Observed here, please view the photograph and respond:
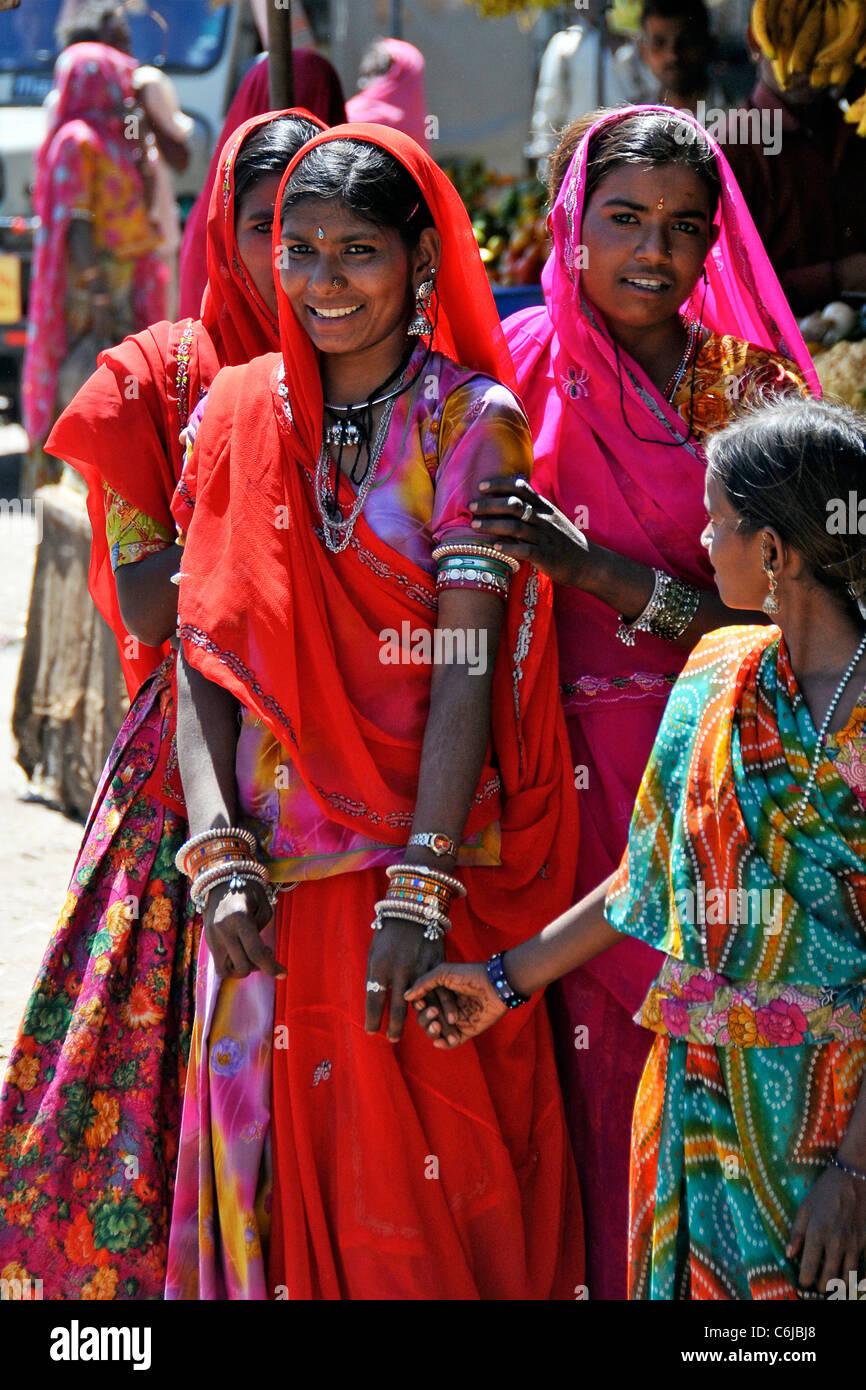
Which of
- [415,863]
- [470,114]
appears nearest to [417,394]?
[415,863]

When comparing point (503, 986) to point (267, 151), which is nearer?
point (503, 986)

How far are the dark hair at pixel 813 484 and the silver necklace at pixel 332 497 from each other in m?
0.61

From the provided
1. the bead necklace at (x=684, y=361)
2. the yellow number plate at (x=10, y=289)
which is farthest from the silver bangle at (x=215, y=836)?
the yellow number plate at (x=10, y=289)

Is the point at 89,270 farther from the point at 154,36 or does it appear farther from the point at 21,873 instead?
the point at 154,36

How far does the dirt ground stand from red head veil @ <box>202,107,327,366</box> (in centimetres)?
160

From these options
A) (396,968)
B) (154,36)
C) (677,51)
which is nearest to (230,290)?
(396,968)

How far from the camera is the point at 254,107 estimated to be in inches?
144

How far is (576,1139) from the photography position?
102 inches

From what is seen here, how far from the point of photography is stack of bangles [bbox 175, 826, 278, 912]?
2.28 meters

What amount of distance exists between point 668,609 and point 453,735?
46cm

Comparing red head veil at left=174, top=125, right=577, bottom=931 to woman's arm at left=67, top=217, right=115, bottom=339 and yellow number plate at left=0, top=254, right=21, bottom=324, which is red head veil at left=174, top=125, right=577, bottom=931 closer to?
woman's arm at left=67, top=217, right=115, bottom=339

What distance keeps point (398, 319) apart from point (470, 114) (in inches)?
301

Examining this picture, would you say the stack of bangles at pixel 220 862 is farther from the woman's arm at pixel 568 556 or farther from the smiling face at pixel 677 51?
the smiling face at pixel 677 51
